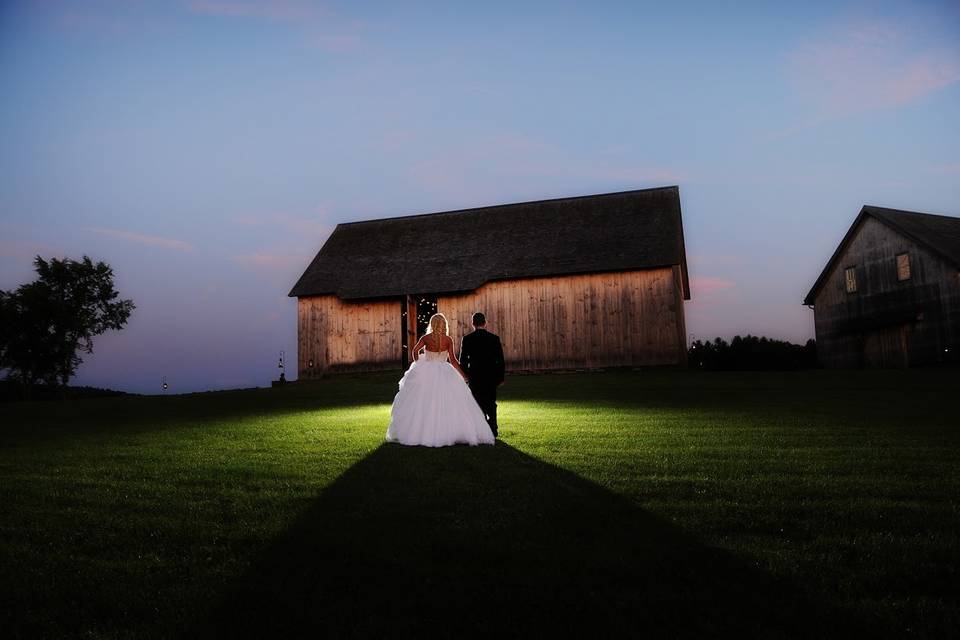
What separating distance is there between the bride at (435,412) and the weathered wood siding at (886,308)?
99.9 ft

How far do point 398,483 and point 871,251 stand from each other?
38.1 meters

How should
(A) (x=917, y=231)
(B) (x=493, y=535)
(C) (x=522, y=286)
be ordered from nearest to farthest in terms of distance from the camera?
(B) (x=493, y=535) < (C) (x=522, y=286) < (A) (x=917, y=231)

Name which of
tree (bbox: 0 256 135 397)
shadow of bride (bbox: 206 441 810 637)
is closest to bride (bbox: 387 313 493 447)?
shadow of bride (bbox: 206 441 810 637)

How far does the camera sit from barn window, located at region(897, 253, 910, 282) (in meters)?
36.2

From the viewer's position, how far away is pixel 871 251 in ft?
127

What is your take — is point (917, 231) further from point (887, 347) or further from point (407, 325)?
point (407, 325)

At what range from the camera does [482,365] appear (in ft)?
44.0

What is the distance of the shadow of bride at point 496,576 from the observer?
12.6 ft

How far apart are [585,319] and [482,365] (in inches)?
793

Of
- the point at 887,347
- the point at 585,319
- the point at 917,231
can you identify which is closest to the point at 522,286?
the point at 585,319

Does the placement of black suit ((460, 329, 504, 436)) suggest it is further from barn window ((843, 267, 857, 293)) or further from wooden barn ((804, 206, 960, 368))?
barn window ((843, 267, 857, 293))

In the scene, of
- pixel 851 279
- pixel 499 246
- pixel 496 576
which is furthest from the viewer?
pixel 851 279

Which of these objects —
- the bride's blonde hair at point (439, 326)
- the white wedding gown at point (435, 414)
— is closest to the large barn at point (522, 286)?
the bride's blonde hair at point (439, 326)

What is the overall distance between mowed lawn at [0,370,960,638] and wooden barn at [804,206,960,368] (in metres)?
26.0
